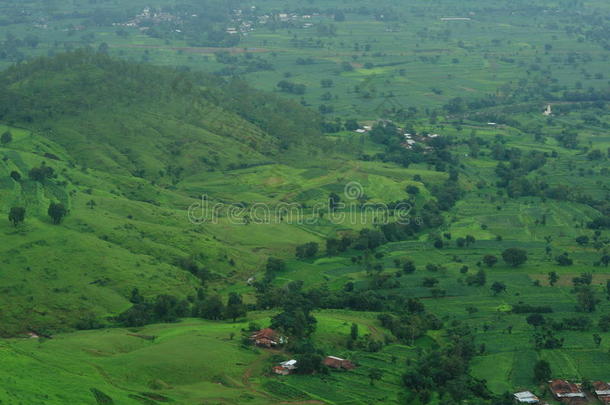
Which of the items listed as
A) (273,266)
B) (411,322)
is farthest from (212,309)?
(411,322)

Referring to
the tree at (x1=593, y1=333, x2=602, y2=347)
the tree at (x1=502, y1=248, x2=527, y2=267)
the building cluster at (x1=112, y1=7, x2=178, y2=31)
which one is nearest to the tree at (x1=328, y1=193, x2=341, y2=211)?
the tree at (x1=502, y1=248, x2=527, y2=267)

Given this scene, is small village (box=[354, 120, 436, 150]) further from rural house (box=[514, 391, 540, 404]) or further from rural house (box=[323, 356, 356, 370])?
rural house (box=[514, 391, 540, 404])

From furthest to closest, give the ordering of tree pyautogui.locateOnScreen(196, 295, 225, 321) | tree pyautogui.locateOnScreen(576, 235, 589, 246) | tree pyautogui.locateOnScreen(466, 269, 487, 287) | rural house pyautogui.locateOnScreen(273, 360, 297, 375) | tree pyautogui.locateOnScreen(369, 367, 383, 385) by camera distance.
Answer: tree pyautogui.locateOnScreen(576, 235, 589, 246) < tree pyautogui.locateOnScreen(466, 269, 487, 287) < tree pyautogui.locateOnScreen(196, 295, 225, 321) < rural house pyautogui.locateOnScreen(273, 360, 297, 375) < tree pyautogui.locateOnScreen(369, 367, 383, 385)

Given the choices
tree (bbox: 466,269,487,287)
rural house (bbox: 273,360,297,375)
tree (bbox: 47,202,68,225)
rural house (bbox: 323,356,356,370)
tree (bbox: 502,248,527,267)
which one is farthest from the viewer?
tree (bbox: 502,248,527,267)

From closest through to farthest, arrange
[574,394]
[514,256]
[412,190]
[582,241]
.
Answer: [574,394]
[514,256]
[582,241]
[412,190]

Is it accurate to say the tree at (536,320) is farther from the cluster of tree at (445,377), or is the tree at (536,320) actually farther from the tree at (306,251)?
the tree at (306,251)

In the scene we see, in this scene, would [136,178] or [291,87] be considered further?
[291,87]

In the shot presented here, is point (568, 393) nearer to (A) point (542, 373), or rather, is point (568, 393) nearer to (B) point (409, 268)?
(A) point (542, 373)
